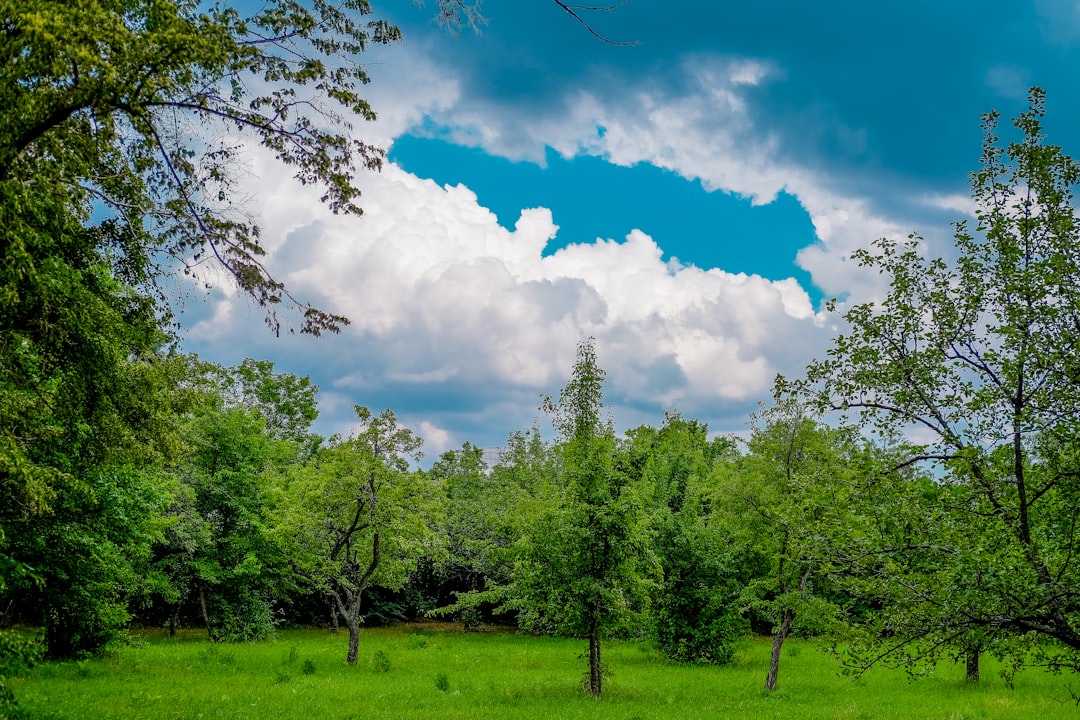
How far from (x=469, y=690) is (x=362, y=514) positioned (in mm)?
7994

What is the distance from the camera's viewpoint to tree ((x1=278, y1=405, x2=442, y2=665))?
2498 centimetres

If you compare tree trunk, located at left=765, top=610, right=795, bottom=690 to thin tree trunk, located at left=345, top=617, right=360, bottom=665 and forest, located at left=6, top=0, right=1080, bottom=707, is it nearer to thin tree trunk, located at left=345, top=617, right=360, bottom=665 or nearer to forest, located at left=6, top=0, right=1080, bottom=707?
forest, located at left=6, top=0, right=1080, bottom=707

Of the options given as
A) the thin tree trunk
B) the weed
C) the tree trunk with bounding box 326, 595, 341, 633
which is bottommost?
the tree trunk with bounding box 326, 595, 341, 633

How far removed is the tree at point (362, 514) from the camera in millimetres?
24984

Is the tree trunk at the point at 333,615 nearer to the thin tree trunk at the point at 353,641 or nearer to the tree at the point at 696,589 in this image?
the thin tree trunk at the point at 353,641

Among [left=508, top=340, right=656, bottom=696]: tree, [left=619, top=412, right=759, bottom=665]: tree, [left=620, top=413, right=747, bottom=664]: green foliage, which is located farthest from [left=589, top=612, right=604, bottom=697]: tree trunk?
→ [left=620, top=413, right=747, bottom=664]: green foliage

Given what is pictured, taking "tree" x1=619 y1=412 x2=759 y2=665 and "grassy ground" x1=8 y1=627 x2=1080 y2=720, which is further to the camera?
"tree" x1=619 y1=412 x2=759 y2=665

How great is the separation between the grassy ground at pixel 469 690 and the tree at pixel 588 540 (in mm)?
1995

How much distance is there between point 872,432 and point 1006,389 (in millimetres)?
2044

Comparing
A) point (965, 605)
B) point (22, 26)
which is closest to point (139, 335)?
point (22, 26)

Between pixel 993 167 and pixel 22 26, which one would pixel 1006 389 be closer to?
pixel 993 167

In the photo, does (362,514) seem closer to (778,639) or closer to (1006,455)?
(778,639)

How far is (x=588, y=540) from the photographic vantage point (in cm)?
2042

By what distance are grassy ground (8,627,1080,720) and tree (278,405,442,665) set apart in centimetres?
333
